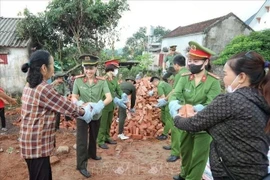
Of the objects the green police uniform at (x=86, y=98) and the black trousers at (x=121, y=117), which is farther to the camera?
the black trousers at (x=121, y=117)

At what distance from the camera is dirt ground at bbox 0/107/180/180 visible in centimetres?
383

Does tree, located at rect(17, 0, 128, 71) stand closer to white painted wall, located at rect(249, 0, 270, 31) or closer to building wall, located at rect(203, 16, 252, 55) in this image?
building wall, located at rect(203, 16, 252, 55)

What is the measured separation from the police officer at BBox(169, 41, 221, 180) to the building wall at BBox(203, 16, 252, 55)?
1724 centimetres

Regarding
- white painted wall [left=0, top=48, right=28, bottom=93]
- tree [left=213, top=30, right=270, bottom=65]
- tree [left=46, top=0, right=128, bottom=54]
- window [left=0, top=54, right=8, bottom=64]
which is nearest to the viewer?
window [left=0, top=54, right=8, bottom=64]

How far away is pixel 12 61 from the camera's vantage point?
10477mm

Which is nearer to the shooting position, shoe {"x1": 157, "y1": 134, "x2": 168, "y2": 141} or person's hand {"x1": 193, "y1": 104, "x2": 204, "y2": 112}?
person's hand {"x1": 193, "y1": 104, "x2": 204, "y2": 112}

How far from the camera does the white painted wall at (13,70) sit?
10453 mm

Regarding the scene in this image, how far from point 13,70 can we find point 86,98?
27.5ft

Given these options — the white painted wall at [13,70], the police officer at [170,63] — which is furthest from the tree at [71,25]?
the police officer at [170,63]

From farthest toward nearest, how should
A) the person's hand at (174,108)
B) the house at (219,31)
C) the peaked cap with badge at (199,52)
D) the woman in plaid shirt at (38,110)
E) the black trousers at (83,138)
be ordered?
1. the house at (219,31)
2. the black trousers at (83,138)
3. the peaked cap with badge at (199,52)
4. the person's hand at (174,108)
5. the woman in plaid shirt at (38,110)

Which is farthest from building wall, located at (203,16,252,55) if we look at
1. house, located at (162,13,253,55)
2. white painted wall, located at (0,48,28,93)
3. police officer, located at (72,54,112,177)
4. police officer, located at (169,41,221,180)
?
police officer, located at (169,41,221,180)

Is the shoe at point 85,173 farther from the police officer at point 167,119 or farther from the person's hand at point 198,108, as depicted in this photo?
the person's hand at point 198,108

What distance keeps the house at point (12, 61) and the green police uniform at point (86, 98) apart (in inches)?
314

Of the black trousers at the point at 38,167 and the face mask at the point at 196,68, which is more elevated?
the face mask at the point at 196,68
